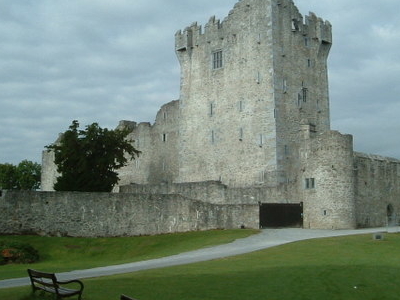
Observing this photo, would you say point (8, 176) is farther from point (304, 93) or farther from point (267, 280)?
point (267, 280)

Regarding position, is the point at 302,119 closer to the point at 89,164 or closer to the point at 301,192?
the point at 301,192

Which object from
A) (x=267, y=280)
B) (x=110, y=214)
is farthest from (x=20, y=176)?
(x=267, y=280)

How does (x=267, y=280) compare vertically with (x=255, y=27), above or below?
below

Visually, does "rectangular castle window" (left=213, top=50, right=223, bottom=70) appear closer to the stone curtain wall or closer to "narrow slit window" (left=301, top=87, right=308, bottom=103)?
"narrow slit window" (left=301, top=87, right=308, bottom=103)

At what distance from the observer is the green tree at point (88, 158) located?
135ft

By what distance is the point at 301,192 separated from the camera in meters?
38.4

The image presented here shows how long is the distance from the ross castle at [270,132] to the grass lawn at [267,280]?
52.0 ft

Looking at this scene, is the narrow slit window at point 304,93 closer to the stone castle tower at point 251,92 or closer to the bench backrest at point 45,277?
the stone castle tower at point 251,92

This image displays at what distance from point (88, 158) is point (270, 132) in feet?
44.9

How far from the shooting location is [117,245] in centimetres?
3175

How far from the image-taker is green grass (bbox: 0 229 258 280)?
28.8m

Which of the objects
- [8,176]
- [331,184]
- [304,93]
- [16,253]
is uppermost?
[304,93]

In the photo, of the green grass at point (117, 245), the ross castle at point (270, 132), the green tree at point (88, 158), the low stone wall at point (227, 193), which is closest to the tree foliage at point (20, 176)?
the ross castle at point (270, 132)

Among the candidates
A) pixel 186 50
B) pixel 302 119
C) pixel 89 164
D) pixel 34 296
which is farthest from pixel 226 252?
pixel 186 50
